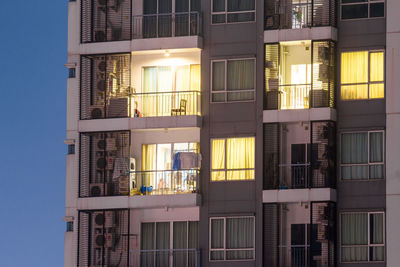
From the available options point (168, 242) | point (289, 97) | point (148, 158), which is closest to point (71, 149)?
point (148, 158)

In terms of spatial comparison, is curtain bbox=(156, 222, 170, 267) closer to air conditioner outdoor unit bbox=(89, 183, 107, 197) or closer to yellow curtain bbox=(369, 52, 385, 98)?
air conditioner outdoor unit bbox=(89, 183, 107, 197)

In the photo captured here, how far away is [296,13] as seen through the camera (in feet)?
160

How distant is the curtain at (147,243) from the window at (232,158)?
2.96 metres

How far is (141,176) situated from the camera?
4969cm

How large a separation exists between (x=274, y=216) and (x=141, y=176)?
Result: 5.32 metres

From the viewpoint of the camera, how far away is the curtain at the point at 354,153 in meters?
47.2

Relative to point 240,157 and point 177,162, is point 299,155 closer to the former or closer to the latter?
point 240,157

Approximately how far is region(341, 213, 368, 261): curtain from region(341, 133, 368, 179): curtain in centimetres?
139

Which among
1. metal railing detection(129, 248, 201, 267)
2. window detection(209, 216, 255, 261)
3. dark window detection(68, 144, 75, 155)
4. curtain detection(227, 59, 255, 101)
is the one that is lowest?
metal railing detection(129, 248, 201, 267)

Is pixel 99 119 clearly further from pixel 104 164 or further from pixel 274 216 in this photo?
pixel 274 216

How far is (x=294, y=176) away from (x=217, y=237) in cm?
340

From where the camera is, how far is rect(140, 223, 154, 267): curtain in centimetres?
4897

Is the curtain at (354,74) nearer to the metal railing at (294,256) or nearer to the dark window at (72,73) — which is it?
the metal railing at (294,256)

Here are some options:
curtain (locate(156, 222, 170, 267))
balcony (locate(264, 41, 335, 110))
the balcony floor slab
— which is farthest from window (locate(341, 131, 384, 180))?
curtain (locate(156, 222, 170, 267))
